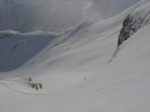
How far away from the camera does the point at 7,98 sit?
Answer: 13445 mm

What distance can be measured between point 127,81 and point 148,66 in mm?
1224

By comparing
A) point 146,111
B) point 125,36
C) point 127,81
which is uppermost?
point 125,36

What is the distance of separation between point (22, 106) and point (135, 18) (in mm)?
18917

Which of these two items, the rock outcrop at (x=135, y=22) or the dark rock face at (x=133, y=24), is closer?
the dark rock face at (x=133, y=24)

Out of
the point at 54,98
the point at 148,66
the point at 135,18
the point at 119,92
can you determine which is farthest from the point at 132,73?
the point at 135,18

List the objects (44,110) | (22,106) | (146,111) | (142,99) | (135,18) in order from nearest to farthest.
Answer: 1. (146,111)
2. (142,99)
3. (44,110)
4. (22,106)
5. (135,18)

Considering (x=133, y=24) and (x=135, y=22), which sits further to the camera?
(x=133, y=24)

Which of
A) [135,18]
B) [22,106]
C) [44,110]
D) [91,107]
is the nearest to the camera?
[91,107]

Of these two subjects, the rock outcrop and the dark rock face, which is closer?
the dark rock face

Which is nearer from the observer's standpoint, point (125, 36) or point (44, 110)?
point (44, 110)

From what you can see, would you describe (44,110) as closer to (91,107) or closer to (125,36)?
(91,107)

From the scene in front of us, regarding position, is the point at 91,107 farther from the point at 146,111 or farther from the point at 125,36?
the point at 125,36

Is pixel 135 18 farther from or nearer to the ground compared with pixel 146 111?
farther from the ground

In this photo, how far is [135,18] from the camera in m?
29.4
